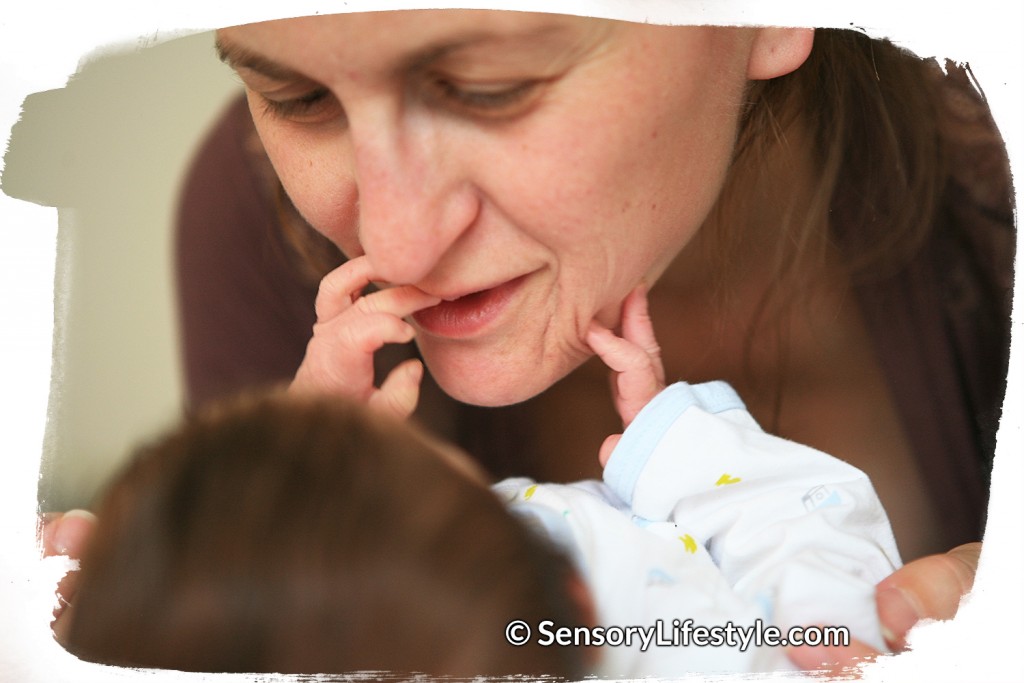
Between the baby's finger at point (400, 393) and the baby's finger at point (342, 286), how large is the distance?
0.05 metres

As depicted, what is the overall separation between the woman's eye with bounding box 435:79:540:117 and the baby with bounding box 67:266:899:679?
0.49ft

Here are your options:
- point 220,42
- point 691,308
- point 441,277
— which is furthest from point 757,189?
point 220,42

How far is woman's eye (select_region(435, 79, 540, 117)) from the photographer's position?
0.46 metres

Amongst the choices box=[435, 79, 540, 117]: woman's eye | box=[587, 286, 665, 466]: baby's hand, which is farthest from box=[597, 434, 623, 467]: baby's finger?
box=[435, 79, 540, 117]: woman's eye

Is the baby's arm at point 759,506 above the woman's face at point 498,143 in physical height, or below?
below

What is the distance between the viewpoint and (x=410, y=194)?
48 centimetres

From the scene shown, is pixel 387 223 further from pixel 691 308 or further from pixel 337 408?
pixel 691 308

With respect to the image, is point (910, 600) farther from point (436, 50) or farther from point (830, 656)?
point (436, 50)

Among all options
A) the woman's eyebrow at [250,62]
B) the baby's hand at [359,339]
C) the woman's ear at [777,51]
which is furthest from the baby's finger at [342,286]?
the woman's ear at [777,51]

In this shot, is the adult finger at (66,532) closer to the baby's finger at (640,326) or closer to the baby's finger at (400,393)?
the baby's finger at (400,393)

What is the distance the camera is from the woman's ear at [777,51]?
52 cm

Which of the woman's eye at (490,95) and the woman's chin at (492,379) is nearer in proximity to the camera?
the woman's eye at (490,95)

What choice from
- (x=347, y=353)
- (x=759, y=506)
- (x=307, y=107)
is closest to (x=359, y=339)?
(x=347, y=353)

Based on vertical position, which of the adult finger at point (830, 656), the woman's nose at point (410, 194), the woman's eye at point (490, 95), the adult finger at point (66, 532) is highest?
the woman's eye at point (490, 95)
